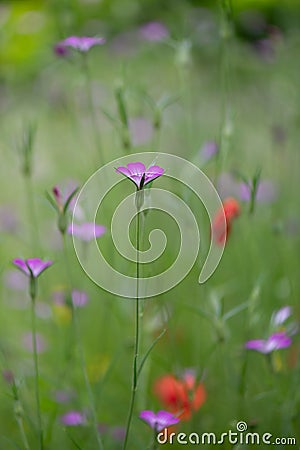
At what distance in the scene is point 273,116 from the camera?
4.99ft

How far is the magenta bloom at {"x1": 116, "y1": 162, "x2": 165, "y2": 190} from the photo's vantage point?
47 cm

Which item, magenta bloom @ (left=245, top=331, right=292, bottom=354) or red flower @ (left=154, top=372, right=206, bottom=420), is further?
red flower @ (left=154, top=372, right=206, bottom=420)

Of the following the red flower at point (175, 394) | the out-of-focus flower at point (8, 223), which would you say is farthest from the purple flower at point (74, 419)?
the out-of-focus flower at point (8, 223)

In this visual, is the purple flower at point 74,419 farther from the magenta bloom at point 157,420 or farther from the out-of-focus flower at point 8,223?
the out-of-focus flower at point 8,223

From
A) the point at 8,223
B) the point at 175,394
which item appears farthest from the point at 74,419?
the point at 8,223

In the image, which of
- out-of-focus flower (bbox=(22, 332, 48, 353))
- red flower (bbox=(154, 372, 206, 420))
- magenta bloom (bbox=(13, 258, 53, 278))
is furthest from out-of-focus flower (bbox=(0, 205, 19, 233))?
magenta bloom (bbox=(13, 258, 53, 278))

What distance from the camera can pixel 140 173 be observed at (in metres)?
0.47

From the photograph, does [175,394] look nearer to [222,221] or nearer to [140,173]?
[222,221]

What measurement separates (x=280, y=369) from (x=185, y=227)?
20cm

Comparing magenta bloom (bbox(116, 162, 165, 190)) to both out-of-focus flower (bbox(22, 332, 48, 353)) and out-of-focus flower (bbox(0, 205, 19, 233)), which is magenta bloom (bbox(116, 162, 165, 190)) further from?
out-of-focus flower (bbox(0, 205, 19, 233))

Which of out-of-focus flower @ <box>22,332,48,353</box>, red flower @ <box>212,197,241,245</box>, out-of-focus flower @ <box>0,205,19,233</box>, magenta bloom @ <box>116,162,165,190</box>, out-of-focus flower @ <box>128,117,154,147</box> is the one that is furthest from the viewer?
out-of-focus flower @ <box>128,117,154,147</box>

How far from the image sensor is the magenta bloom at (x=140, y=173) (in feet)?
1.53

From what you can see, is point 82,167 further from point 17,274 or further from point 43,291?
point 43,291

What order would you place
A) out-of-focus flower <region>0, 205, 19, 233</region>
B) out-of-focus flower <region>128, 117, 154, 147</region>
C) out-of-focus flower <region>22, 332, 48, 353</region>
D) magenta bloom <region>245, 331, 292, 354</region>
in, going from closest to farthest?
magenta bloom <region>245, 331, 292, 354</region>
out-of-focus flower <region>22, 332, 48, 353</region>
out-of-focus flower <region>0, 205, 19, 233</region>
out-of-focus flower <region>128, 117, 154, 147</region>
